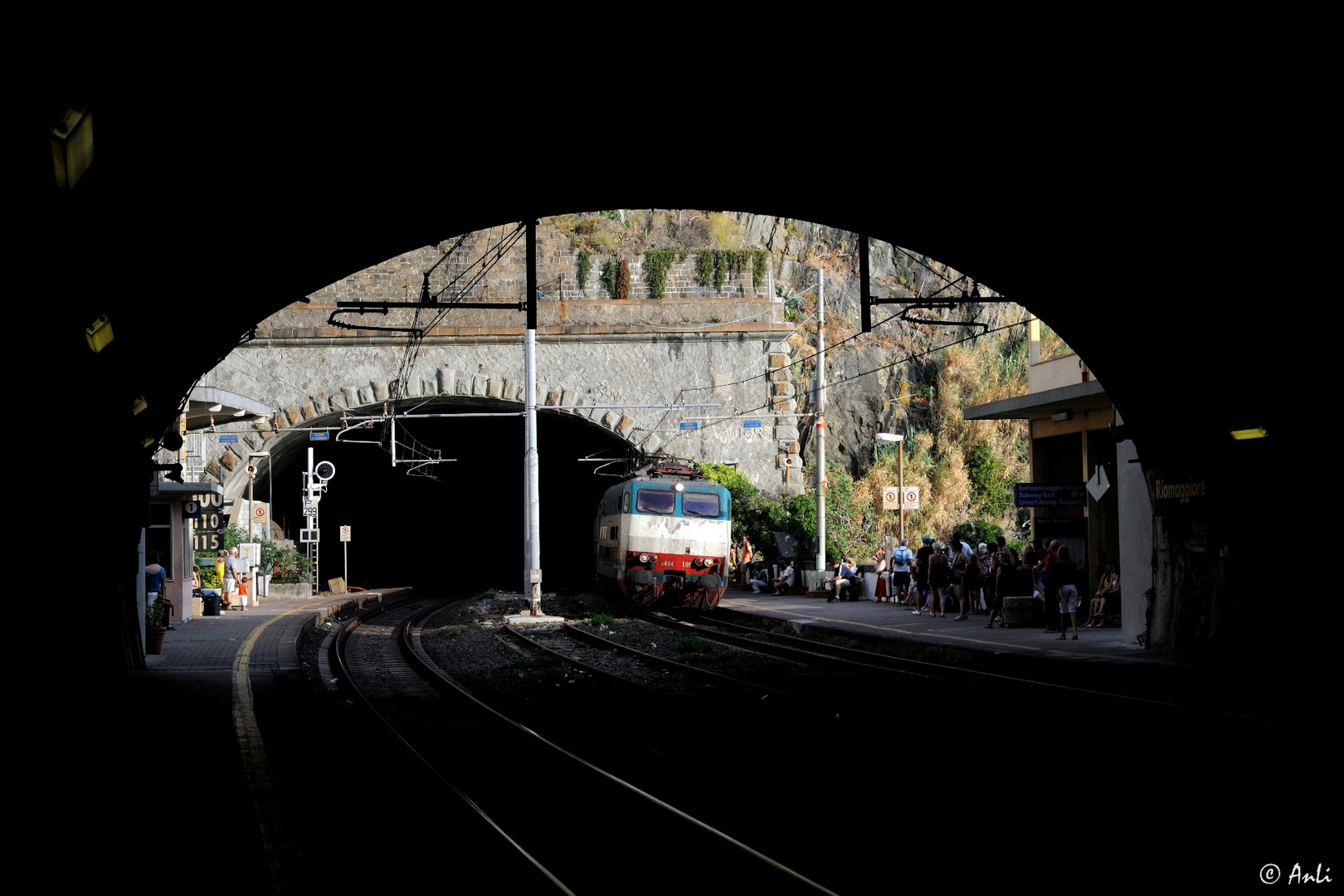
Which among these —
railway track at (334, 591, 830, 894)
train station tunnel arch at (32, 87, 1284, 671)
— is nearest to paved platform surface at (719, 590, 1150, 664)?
train station tunnel arch at (32, 87, 1284, 671)

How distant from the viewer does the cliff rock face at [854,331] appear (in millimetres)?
47969

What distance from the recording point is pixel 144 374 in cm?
1623

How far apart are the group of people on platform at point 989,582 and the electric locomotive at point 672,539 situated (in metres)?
3.61

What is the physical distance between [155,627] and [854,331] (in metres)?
36.6

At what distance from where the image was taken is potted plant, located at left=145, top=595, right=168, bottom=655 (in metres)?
18.9

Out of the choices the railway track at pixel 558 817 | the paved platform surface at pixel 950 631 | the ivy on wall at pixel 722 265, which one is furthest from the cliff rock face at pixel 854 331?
the railway track at pixel 558 817

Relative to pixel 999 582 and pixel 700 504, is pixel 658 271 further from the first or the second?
pixel 999 582

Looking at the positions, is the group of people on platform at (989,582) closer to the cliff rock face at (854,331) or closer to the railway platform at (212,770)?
the railway platform at (212,770)

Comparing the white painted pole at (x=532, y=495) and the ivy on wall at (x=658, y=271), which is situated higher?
the ivy on wall at (x=658, y=271)

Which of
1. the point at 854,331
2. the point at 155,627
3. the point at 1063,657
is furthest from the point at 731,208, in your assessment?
the point at 854,331

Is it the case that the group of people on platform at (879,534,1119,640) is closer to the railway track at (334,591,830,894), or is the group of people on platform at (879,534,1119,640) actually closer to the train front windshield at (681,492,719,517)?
the train front windshield at (681,492,719,517)

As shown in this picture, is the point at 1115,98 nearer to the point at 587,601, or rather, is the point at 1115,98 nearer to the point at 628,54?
the point at 628,54

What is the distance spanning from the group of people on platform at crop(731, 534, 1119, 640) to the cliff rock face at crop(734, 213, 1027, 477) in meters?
16.4

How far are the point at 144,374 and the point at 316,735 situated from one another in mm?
6476
